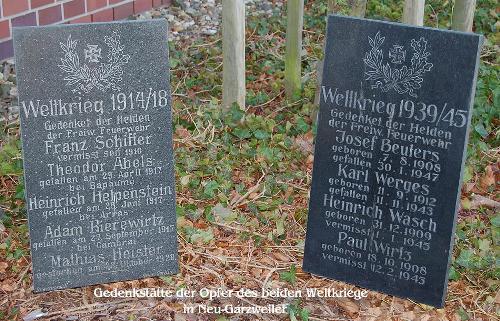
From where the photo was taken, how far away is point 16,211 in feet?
A: 14.7

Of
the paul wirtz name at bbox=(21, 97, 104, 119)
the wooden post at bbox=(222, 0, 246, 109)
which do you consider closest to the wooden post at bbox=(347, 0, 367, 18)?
the wooden post at bbox=(222, 0, 246, 109)

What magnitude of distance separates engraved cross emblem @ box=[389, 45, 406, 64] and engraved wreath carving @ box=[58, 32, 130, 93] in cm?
119

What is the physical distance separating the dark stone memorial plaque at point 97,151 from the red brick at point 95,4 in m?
2.53

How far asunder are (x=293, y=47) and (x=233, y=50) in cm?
65

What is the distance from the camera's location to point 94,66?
11.9 feet

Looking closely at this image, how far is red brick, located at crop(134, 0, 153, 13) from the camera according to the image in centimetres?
646

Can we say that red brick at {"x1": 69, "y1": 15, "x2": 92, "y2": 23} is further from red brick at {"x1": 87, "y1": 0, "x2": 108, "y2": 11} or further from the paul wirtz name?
the paul wirtz name

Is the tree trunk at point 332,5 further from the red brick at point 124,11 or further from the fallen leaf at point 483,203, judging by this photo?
the red brick at point 124,11

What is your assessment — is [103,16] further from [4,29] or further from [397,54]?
[397,54]

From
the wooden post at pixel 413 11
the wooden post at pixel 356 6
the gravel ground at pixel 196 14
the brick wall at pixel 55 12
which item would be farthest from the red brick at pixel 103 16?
the wooden post at pixel 413 11

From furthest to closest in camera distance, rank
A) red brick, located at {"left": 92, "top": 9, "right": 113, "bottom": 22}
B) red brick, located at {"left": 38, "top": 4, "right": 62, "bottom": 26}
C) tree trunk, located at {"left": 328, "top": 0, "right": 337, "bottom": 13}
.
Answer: red brick, located at {"left": 92, "top": 9, "right": 113, "bottom": 22} → red brick, located at {"left": 38, "top": 4, "right": 62, "bottom": 26} → tree trunk, located at {"left": 328, "top": 0, "right": 337, "bottom": 13}

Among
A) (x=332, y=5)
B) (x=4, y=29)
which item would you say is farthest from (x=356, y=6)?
(x=4, y=29)

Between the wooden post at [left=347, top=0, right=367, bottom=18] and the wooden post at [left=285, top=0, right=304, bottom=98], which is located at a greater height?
the wooden post at [left=347, top=0, right=367, bottom=18]

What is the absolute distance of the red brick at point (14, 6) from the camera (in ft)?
17.7
